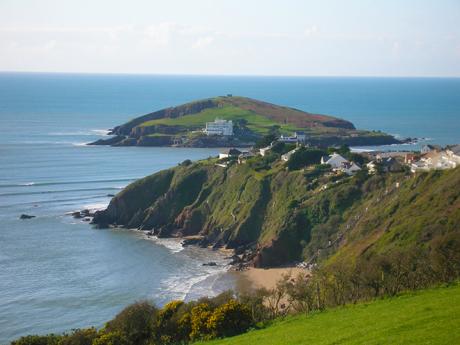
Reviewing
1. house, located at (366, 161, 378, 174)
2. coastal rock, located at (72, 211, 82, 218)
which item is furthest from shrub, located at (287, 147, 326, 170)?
coastal rock, located at (72, 211, 82, 218)

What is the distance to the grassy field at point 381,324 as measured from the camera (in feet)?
61.9

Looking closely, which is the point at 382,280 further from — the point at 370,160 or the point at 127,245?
the point at 370,160

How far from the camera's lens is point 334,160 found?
7181 centimetres

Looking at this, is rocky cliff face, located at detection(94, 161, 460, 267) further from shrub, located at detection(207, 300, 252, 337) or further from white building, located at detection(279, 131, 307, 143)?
A: white building, located at detection(279, 131, 307, 143)

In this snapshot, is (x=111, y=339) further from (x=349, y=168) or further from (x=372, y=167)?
(x=349, y=168)

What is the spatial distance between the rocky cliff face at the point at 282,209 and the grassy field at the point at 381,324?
1888cm

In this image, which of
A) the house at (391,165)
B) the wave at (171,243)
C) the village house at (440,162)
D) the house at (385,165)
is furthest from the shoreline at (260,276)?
the house at (391,165)

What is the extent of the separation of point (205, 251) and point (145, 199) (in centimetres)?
1572

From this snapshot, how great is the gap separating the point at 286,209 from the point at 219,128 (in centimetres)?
7342

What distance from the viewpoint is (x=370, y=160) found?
2913 inches

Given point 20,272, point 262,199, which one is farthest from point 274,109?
point 20,272

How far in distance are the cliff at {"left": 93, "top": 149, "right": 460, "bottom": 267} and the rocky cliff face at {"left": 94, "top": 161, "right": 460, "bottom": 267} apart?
8 centimetres

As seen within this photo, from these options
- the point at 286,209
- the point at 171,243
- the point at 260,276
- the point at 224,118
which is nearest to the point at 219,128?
the point at 224,118

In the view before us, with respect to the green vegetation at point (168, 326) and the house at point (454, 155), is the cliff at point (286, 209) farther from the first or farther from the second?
the green vegetation at point (168, 326)
